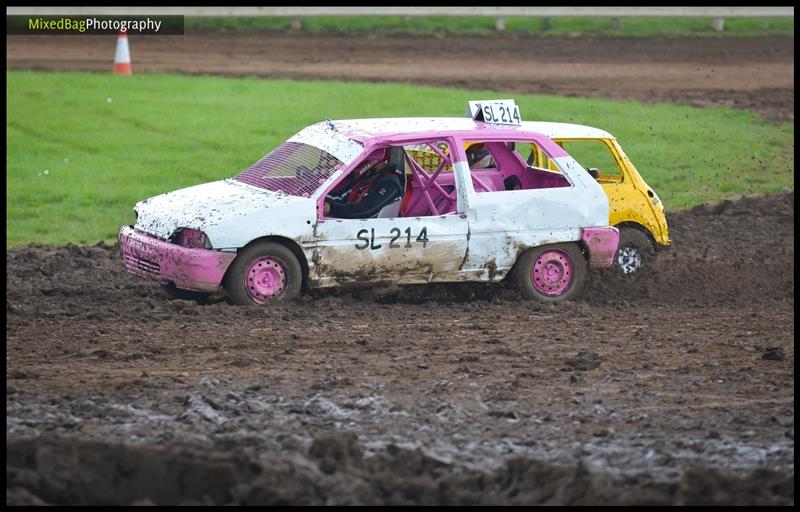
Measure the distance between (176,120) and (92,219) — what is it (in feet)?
18.4

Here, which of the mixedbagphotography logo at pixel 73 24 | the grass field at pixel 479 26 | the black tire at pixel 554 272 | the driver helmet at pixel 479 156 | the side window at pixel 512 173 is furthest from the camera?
the grass field at pixel 479 26

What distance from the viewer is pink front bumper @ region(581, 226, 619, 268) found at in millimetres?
12555

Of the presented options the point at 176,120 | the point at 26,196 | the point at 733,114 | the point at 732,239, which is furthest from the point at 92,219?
the point at 733,114

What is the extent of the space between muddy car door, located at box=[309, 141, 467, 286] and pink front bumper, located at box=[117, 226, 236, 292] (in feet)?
2.76

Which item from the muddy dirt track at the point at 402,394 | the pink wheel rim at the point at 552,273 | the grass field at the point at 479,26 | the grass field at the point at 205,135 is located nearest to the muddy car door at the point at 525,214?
the pink wheel rim at the point at 552,273

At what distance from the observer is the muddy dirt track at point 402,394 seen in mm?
7051

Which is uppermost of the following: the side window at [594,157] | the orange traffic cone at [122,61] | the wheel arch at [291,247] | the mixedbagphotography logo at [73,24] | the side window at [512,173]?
the mixedbagphotography logo at [73,24]

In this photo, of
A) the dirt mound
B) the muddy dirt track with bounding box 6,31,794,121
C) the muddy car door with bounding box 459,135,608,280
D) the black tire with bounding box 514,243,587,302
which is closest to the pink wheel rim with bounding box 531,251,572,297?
the black tire with bounding box 514,243,587,302

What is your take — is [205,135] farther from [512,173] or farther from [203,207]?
[203,207]

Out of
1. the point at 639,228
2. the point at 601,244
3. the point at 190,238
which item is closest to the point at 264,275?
the point at 190,238

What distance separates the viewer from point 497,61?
91.5ft

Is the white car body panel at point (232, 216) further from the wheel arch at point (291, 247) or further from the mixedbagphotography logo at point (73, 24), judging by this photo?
the mixedbagphotography logo at point (73, 24)

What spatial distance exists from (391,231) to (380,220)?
5.3 inches

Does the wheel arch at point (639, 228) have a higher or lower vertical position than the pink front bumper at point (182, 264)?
higher
